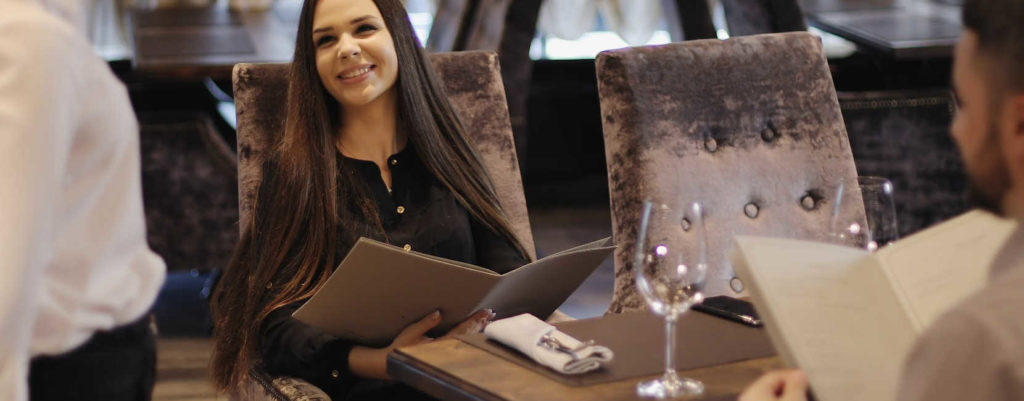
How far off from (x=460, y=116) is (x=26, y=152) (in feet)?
4.62

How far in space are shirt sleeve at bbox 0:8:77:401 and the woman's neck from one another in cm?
114

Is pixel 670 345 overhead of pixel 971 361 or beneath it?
beneath

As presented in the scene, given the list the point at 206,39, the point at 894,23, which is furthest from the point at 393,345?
the point at 894,23

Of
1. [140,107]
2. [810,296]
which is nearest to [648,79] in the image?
[810,296]

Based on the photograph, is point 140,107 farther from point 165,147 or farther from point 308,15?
point 308,15

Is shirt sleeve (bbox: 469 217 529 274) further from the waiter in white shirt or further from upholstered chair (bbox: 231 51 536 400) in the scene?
the waiter in white shirt

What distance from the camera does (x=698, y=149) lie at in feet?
7.48

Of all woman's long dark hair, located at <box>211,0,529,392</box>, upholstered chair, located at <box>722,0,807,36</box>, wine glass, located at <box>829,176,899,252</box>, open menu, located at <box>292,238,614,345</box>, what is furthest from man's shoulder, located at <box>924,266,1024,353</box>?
upholstered chair, located at <box>722,0,807,36</box>

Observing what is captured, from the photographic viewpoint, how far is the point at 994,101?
2.84 feet

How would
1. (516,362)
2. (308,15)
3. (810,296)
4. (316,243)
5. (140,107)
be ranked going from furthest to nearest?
(140,107)
(308,15)
(316,243)
(516,362)
(810,296)

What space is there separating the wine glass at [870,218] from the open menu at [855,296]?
0.69 feet

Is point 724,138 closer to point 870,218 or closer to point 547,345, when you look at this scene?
point 870,218

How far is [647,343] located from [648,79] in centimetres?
81

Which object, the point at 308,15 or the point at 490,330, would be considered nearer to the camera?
the point at 490,330
